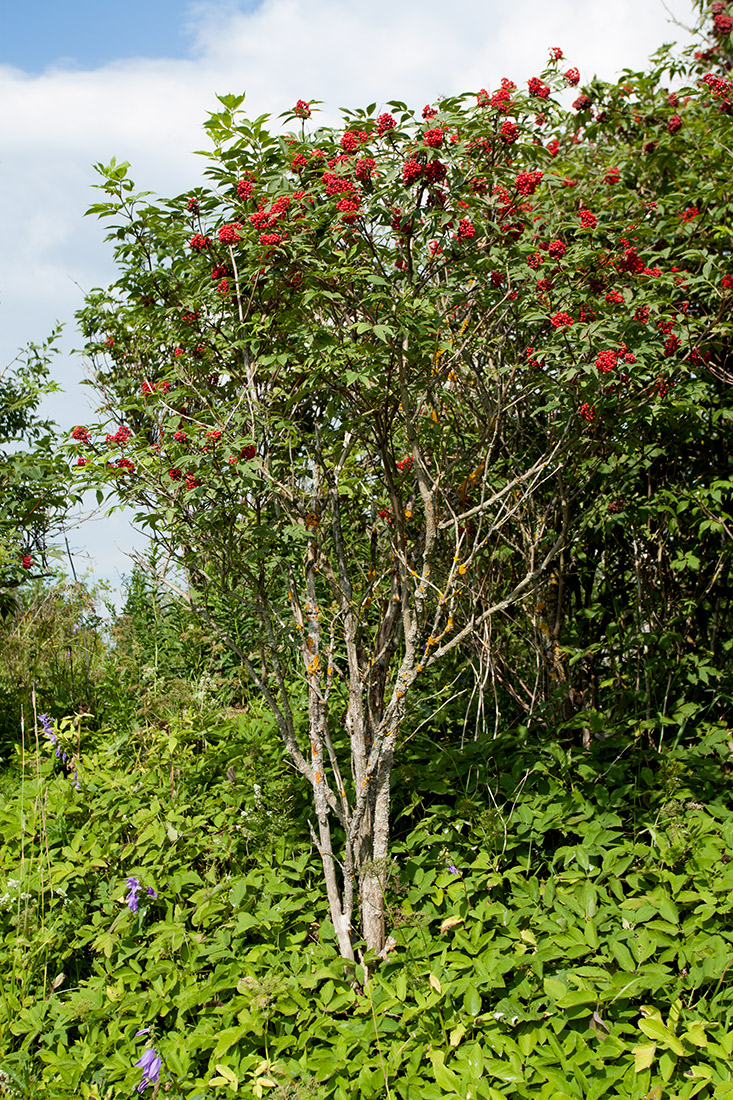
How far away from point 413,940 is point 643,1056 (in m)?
0.83

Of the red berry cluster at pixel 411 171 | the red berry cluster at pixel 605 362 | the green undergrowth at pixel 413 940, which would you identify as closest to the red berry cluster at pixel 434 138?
the red berry cluster at pixel 411 171

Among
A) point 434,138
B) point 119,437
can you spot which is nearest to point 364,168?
point 434,138

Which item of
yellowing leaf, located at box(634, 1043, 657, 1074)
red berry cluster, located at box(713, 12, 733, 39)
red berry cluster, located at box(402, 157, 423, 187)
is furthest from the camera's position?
red berry cluster, located at box(713, 12, 733, 39)

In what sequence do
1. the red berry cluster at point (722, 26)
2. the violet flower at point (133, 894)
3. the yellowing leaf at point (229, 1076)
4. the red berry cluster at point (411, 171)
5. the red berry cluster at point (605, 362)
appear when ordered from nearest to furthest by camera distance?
the yellowing leaf at point (229, 1076) < the red berry cluster at point (411, 171) < the red berry cluster at point (605, 362) < the violet flower at point (133, 894) < the red berry cluster at point (722, 26)

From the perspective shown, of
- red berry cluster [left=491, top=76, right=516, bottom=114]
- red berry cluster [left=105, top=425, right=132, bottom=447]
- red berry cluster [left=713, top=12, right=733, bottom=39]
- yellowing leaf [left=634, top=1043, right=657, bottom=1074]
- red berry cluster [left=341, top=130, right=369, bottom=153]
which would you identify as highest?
red berry cluster [left=713, top=12, right=733, bottom=39]

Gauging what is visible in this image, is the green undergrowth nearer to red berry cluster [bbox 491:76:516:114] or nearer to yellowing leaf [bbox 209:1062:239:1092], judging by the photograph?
yellowing leaf [bbox 209:1062:239:1092]

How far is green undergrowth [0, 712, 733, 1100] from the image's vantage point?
231 centimetres

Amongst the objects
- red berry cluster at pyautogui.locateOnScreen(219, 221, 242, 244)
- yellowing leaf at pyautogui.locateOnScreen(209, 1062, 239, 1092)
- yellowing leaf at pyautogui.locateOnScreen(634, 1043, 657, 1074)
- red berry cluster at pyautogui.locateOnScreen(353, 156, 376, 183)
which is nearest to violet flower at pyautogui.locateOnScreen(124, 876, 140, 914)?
yellowing leaf at pyautogui.locateOnScreen(209, 1062, 239, 1092)

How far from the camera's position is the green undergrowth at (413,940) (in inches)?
91.1

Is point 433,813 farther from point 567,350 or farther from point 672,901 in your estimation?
point 567,350

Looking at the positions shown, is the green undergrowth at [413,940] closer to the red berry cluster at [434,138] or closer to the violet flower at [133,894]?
the violet flower at [133,894]

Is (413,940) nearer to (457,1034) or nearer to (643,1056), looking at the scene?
(457,1034)

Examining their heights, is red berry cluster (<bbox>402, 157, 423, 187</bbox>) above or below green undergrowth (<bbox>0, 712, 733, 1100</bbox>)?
above

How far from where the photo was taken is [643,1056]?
7.10 ft
